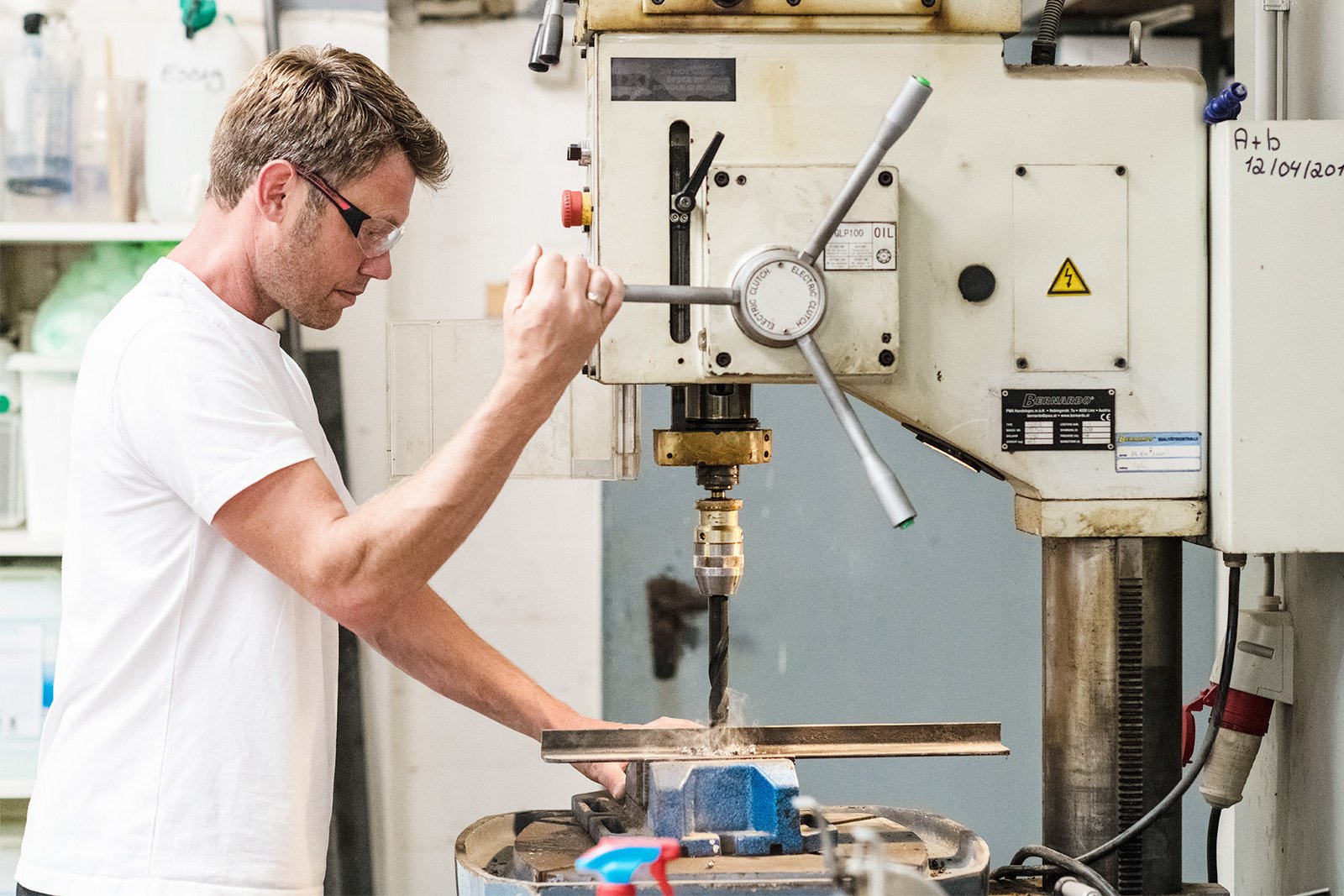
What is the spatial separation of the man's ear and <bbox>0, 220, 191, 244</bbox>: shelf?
2.68 feet

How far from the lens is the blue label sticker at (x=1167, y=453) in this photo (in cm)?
107

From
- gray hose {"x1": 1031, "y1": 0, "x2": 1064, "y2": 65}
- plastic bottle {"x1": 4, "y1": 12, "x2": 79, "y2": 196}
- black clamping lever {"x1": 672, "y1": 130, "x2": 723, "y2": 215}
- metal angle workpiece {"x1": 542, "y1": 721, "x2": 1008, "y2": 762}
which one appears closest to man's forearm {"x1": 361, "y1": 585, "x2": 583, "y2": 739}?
metal angle workpiece {"x1": 542, "y1": 721, "x2": 1008, "y2": 762}

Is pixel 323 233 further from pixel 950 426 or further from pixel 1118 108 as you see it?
pixel 1118 108

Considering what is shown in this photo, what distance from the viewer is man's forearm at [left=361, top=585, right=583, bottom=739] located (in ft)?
4.21

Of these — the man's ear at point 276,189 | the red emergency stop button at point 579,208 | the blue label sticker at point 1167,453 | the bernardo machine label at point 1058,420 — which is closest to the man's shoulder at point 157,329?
the man's ear at point 276,189

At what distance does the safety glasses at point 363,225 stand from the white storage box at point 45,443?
38.3 inches

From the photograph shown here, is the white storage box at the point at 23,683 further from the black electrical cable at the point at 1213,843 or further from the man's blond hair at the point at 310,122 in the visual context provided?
the black electrical cable at the point at 1213,843

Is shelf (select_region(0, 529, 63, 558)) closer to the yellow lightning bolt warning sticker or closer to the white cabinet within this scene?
the white cabinet

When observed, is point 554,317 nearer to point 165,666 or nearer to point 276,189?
point 276,189

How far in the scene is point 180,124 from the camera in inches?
74.7

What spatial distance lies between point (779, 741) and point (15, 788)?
138cm

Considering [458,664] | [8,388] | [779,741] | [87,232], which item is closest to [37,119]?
[87,232]

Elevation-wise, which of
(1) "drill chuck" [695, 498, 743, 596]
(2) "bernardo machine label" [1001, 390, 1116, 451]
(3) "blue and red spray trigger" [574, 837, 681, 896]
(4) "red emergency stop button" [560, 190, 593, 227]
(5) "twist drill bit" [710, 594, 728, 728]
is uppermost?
(4) "red emergency stop button" [560, 190, 593, 227]

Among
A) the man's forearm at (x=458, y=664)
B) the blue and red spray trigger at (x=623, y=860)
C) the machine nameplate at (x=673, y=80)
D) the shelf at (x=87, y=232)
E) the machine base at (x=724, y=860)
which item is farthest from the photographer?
the shelf at (x=87, y=232)
